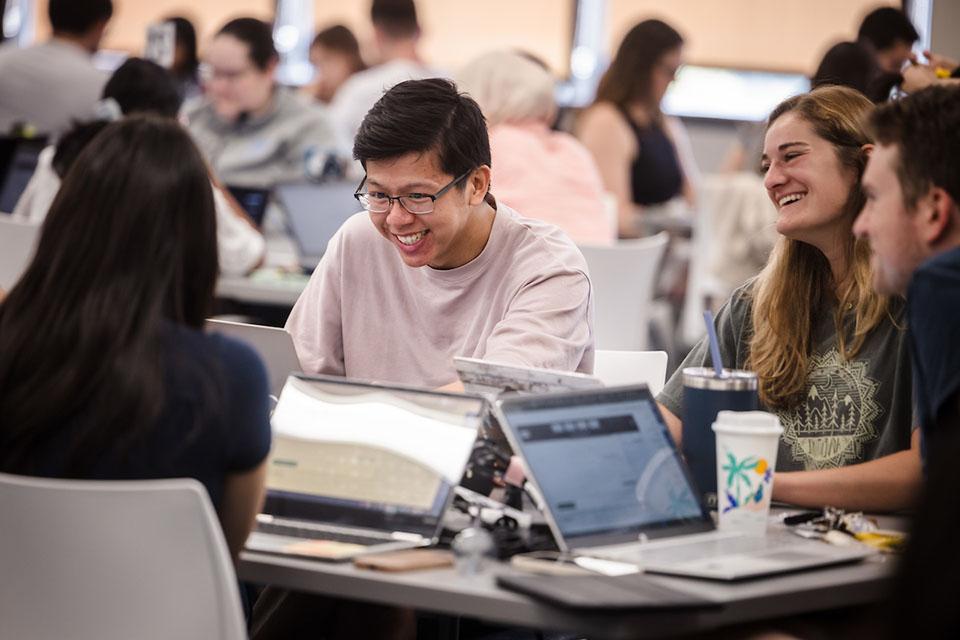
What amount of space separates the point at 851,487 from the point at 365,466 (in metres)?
0.76

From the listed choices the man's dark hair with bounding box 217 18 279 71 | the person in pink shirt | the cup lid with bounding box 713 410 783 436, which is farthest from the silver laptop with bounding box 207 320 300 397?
the man's dark hair with bounding box 217 18 279 71

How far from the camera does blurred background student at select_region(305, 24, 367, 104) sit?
8227 mm

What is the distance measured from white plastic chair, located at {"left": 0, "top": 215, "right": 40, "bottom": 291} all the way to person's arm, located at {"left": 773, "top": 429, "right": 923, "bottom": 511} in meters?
2.50

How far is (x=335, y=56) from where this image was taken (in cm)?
825

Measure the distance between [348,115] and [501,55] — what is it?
7.70 ft

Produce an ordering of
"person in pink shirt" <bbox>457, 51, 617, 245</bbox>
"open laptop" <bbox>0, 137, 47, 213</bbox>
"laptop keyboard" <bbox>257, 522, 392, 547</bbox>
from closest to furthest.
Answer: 1. "laptop keyboard" <bbox>257, 522, 392, 547</bbox>
2. "person in pink shirt" <bbox>457, 51, 617, 245</bbox>
3. "open laptop" <bbox>0, 137, 47, 213</bbox>

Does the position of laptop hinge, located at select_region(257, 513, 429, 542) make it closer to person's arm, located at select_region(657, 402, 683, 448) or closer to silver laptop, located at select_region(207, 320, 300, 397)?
person's arm, located at select_region(657, 402, 683, 448)

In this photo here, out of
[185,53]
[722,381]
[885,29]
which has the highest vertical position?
[885,29]

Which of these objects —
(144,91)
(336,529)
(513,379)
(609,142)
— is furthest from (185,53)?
(336,529)

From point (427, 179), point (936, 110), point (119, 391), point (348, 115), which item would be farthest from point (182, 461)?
point (348, 115)

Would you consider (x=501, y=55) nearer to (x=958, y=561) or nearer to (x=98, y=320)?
(x=98, y=320)

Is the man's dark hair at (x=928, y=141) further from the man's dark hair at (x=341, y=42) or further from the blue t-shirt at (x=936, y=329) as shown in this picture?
the man's dark hair at (x=341, y=42)

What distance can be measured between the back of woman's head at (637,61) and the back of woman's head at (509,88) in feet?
4.95

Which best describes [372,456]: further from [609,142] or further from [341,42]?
[341,42]
